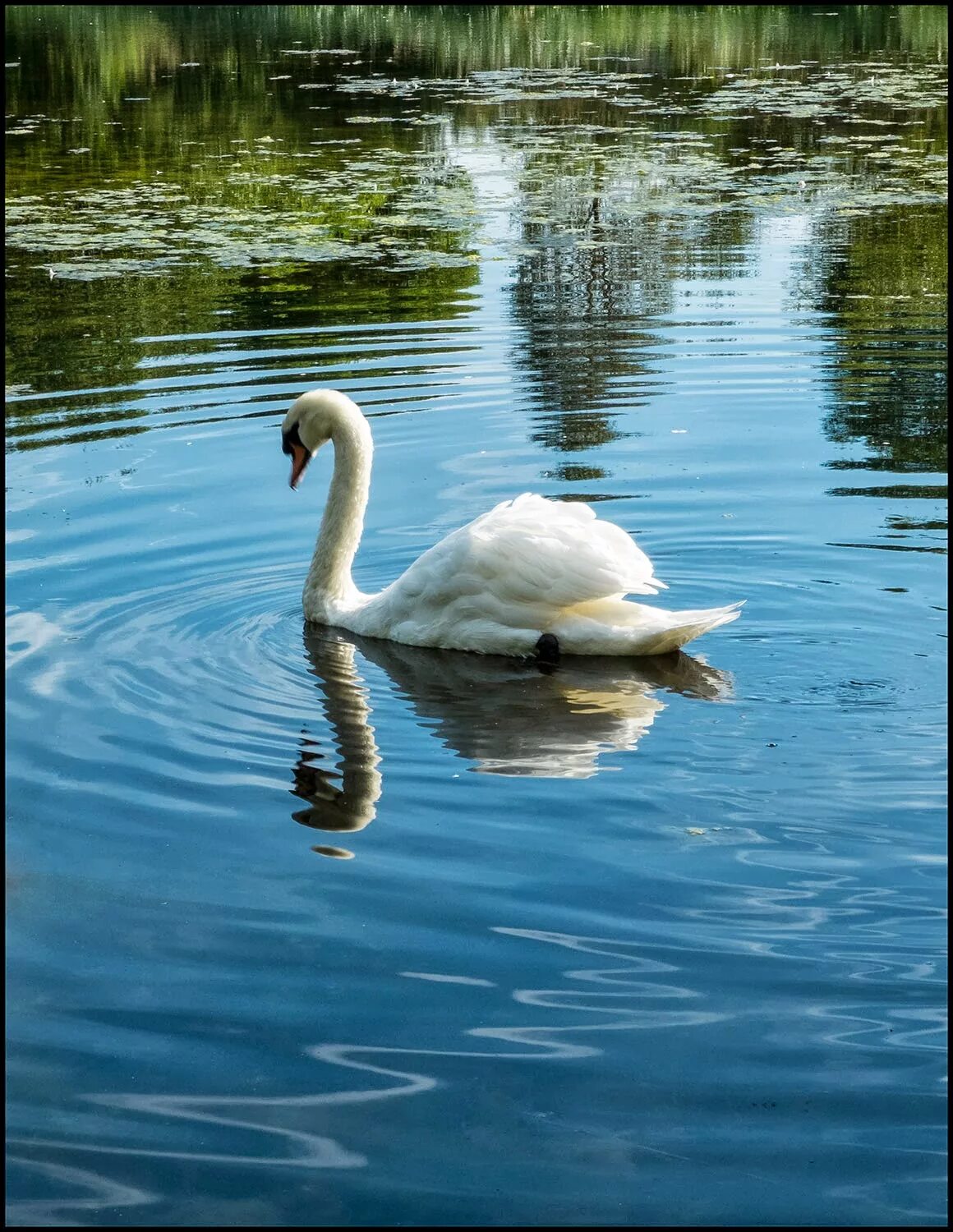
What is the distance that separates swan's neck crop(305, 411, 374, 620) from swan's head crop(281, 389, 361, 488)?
49 mm

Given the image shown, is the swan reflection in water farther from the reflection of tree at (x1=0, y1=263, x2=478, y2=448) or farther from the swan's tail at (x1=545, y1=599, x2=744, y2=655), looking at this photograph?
the reflection of tree at (x1=0, y1=263, x2=478, y2=448)

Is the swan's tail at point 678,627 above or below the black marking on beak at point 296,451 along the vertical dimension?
below

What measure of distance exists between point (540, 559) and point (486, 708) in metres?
0.72

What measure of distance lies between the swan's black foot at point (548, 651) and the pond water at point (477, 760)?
0.18 m

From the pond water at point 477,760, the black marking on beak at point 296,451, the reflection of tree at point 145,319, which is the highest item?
the reflection of tree at point 145,319

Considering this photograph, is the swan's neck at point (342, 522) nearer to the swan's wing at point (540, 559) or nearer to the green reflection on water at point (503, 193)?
the swan's wing at point (540, 559)

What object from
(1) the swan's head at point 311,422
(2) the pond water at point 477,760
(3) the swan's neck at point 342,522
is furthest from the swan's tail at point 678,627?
(1) the swan's head at point 311,422

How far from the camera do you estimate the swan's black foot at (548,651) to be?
7410 mm

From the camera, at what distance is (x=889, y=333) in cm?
1338

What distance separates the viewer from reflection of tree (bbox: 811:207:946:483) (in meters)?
10.6

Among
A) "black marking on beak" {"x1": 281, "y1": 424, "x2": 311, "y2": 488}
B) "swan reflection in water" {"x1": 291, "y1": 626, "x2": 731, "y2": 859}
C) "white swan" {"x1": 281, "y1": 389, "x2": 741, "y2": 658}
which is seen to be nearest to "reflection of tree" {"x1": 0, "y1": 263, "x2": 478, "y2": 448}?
"black marking on beak" {"x1": 281, "y1": 424, "x2": 311, "y2": 488}

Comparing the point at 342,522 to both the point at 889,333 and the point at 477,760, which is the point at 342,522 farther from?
the point at 889,333

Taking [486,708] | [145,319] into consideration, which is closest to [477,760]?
[486,708]

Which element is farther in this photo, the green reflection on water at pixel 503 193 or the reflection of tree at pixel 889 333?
the green reflection on water at pixel 503 193
